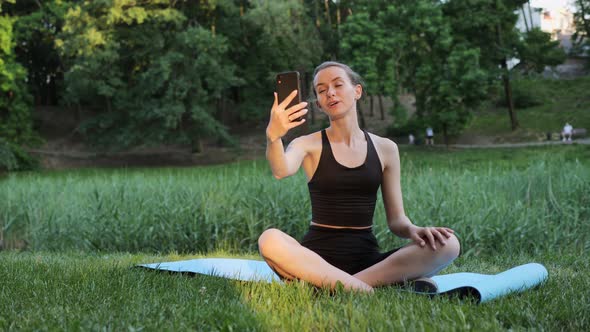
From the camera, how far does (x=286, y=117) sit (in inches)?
104

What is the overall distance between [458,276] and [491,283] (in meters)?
0.58

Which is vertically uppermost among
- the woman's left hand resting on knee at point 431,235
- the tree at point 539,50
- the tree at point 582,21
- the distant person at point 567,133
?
the tree at point 582,21

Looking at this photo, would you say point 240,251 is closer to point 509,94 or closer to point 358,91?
point 358,91

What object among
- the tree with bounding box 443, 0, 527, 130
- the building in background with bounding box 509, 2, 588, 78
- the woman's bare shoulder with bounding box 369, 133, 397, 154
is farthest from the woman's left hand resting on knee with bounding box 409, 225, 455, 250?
the building in background with bounding box 509, 2, 588, 78

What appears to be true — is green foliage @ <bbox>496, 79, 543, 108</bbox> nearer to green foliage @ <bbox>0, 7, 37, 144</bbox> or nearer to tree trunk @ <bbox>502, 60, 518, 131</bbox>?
tree trunk @ <bbox>502, 60, 518, 131</bbox>

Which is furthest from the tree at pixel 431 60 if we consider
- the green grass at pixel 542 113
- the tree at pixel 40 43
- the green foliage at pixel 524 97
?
the tree at pixel 40 43

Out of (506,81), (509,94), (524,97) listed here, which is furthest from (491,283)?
(524,97)

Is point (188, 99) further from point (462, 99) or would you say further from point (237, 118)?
point (462, 99)

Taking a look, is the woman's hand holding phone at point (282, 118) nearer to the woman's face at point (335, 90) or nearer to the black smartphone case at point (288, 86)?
the black smartphone case at point (288, 86)

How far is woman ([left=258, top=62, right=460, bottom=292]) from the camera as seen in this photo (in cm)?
280

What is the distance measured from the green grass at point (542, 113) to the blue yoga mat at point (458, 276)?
20.6m

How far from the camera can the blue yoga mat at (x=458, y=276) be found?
2779 millimetres

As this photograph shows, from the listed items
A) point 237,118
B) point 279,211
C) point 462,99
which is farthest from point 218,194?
point 237,118

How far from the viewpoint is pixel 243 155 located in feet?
80.2
